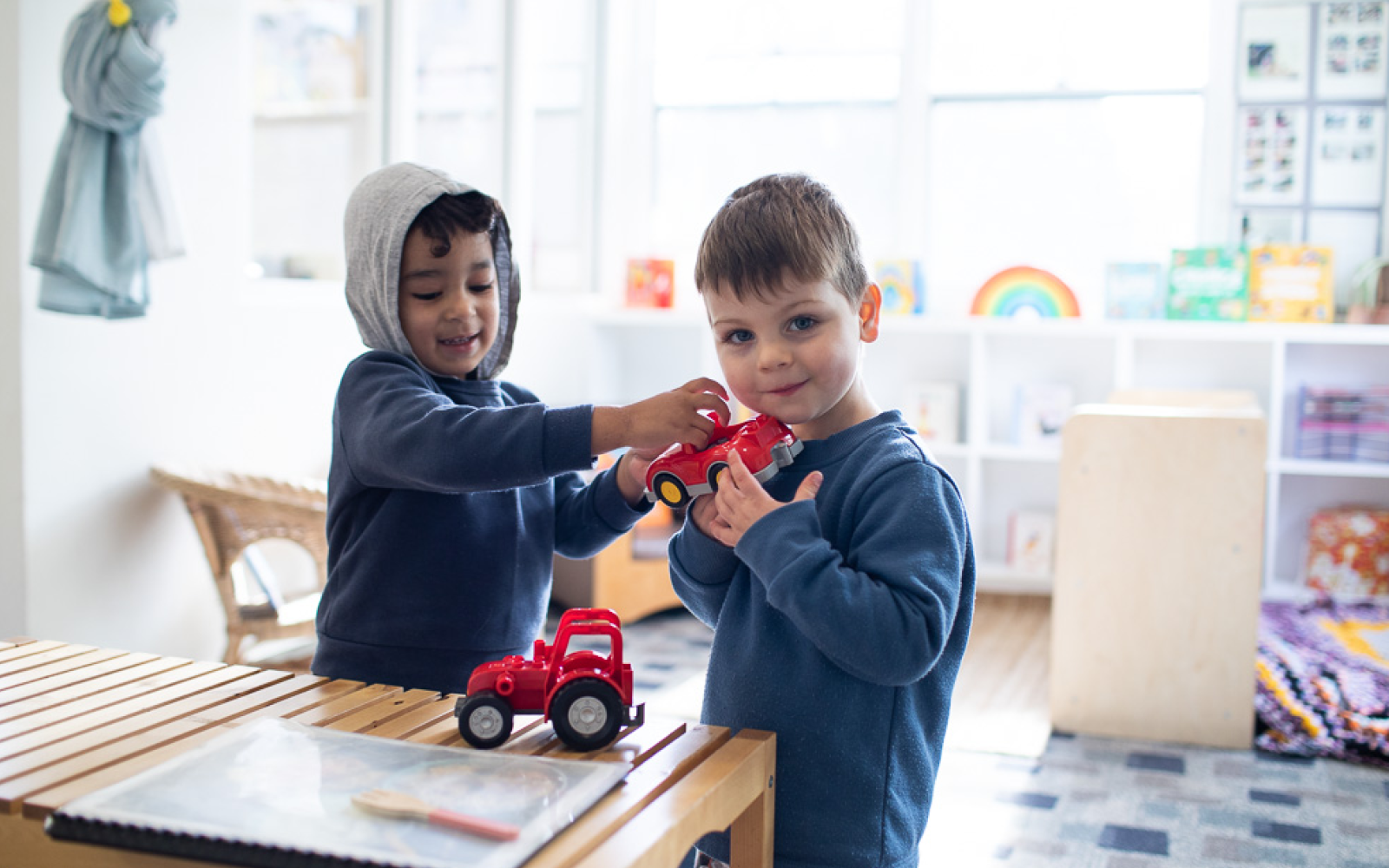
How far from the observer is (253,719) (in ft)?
3.20

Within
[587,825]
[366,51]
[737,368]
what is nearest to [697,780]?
[587,825]

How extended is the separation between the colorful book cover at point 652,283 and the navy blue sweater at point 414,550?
3.69 m

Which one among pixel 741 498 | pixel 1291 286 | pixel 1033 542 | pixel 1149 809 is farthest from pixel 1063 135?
pixel 741 498

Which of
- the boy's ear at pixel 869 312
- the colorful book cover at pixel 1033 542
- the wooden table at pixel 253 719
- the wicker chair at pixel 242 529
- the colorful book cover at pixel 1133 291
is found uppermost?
the colorful book cover at pixel 1133 291

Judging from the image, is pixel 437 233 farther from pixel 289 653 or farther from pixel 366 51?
pixel 366 51

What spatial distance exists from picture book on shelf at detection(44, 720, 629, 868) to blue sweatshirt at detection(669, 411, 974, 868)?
20 centimetres

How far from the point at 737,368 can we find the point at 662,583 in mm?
2988

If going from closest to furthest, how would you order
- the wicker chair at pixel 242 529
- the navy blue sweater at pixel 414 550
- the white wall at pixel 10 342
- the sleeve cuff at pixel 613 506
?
the navy blue sweater at pixel 414 550 < the sleeve cuff at pixel 613 506 < the white wall at pixel 10 342 < the wicker chair at pixel 242 529

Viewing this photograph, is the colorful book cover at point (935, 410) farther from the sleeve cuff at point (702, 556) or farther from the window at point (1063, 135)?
the sleeve cuff at point (702, 556)

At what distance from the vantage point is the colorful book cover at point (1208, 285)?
14.1 ft

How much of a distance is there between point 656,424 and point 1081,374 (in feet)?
12.7

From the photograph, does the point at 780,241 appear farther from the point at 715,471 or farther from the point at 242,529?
the point at 242,529

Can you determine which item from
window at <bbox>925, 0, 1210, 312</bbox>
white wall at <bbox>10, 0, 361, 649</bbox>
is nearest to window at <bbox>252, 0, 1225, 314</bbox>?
window at <bbox>925, 0, 1210, 312</bbox>

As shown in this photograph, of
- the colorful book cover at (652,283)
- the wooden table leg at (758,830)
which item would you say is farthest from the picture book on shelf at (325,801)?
the colorful book cover at (652,283)
